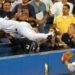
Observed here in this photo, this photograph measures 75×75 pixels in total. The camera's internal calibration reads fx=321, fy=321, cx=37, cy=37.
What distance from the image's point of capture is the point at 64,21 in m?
7.18

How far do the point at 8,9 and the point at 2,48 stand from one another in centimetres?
159

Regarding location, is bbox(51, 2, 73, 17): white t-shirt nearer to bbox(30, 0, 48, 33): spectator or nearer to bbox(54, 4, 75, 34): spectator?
bbox(30, 0, 48, 33): spectator

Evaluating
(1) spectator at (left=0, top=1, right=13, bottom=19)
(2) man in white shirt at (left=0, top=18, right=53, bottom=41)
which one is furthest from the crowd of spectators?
(2) man in white shirt at (left=0, top=18, right=53, bottom=41)

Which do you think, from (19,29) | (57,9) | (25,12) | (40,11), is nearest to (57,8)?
(57,9)

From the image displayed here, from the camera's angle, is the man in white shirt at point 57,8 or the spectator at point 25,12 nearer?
the spectator at point 25,12

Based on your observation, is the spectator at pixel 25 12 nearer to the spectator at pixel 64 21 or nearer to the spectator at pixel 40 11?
the spectator at pixel 40 11

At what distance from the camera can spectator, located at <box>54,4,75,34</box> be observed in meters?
7.00

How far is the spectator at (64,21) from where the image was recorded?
700 centimetres

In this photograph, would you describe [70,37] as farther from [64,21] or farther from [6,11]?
[6,11]

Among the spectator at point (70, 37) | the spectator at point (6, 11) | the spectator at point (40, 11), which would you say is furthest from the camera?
the spectator at point (40, 11)

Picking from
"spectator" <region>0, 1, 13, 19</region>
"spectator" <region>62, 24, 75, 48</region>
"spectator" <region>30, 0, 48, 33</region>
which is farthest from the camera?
"spectator" <region>30, 0, 48, 33</region>

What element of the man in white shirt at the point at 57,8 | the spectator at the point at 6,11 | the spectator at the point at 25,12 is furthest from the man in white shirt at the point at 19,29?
the man in white shirt at the point at 57,8

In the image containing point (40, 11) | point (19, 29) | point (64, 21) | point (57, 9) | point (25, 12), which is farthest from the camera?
point (57, 9)

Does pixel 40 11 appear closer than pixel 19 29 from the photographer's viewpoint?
No
